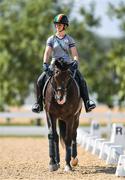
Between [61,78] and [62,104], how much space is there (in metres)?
0.61

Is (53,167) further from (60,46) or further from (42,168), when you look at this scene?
(60,46)

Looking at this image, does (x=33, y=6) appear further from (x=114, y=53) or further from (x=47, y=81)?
(x=47, y=81)

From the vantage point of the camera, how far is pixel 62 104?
1169 cm

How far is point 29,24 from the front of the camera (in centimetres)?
3606

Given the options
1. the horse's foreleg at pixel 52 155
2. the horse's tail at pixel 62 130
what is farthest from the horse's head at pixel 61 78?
the horse's tail at pixel 62 130

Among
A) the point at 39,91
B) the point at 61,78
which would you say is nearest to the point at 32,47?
the point at 39,91

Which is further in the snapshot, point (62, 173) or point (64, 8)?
point (64, 8)

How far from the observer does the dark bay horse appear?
1130 cm

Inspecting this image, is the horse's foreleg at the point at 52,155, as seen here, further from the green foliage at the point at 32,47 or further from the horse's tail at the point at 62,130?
the green foliage at the point at 32,47

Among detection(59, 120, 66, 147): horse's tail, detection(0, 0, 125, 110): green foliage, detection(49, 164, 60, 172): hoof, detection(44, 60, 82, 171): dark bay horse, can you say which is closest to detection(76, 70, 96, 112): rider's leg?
detection(44, 60, 82, 171): dark bay horse

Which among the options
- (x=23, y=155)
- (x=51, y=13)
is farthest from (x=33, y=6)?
(x=23, y=155)

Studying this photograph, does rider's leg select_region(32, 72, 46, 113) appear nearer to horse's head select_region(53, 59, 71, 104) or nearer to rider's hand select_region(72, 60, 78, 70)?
rider's hand select_region(72, 60, 78, 70)

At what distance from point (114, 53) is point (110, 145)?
2056cm

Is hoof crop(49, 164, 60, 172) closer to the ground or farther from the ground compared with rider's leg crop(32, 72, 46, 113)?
closer to the ground
